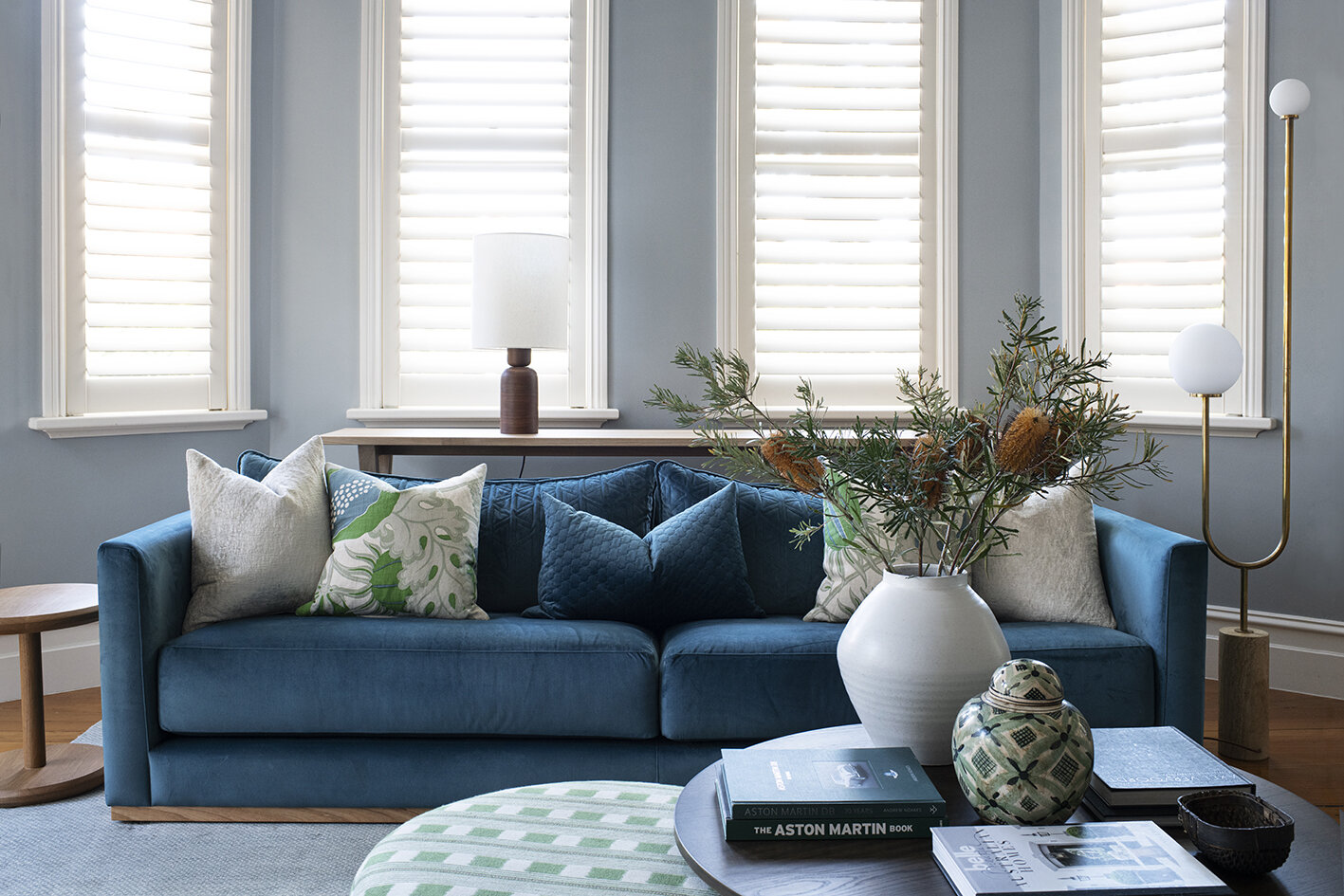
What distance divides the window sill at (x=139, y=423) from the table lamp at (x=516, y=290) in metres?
1.05

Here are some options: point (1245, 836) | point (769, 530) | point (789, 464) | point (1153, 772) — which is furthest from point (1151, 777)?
point (769, 530)

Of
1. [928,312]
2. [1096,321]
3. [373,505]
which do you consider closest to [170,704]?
[373,505]

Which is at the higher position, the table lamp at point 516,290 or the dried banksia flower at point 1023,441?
the table lamp at point 516,290

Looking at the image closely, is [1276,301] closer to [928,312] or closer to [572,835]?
[928,312]

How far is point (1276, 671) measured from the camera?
3.48 meters

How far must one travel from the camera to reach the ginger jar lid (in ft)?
4.08

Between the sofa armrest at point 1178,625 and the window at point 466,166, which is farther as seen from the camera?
the window at point 466,166

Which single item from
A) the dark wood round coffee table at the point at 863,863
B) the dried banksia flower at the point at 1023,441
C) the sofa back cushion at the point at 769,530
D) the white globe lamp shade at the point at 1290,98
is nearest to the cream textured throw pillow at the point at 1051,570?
the sofa back cushion at the point at 769,530

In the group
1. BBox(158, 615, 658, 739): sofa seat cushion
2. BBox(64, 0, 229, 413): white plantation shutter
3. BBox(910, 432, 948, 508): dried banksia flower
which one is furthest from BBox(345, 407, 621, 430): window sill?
BBox(910, 432, 948, 508): dried banksia flower

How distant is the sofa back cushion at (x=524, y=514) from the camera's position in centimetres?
278

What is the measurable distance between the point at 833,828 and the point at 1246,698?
211 cm

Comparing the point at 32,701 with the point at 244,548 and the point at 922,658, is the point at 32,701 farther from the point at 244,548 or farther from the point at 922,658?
the point at 922,658

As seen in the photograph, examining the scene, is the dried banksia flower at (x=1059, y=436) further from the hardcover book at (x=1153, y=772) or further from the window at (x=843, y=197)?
the window at (x=843, y=197)

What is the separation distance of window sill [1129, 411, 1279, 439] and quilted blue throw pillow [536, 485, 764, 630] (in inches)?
63.0
